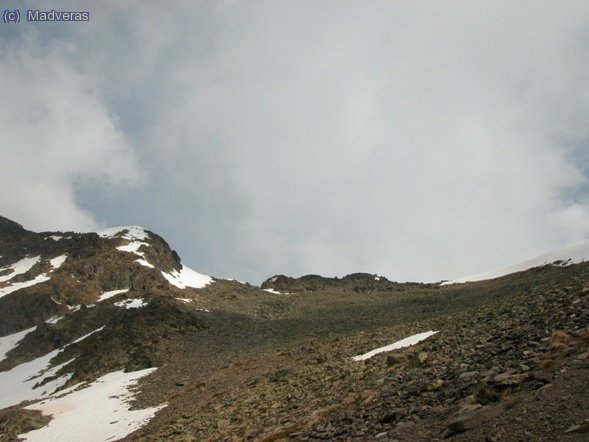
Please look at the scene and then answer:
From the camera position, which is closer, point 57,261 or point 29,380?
point 29,380

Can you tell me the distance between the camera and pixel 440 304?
189 ft

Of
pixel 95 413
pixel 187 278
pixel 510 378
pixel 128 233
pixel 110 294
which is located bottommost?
pixel 510 378

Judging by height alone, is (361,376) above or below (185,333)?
below

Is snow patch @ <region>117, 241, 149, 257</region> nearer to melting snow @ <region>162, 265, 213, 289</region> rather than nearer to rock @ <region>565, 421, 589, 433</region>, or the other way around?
melting snow @ <region>162, 265, 213, 289</region>

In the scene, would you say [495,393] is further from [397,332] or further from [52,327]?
[52,327]

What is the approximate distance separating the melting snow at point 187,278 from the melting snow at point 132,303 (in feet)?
49.6

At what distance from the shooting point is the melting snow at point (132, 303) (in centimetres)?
7175

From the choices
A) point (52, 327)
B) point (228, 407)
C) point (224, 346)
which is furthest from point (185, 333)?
point (228, 407)

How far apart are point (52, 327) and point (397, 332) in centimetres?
5528

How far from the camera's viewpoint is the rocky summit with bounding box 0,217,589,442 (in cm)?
1282

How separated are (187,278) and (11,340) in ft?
110

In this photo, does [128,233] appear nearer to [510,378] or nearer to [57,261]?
[57,261]

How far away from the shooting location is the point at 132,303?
241 ft

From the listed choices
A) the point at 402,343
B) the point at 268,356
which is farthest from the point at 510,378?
the point at 268,356
